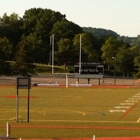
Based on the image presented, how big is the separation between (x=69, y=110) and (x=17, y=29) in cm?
Result: 9050

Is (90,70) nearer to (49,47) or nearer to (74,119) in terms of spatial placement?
(74,119)

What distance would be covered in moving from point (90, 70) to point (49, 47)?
46808 millimetres

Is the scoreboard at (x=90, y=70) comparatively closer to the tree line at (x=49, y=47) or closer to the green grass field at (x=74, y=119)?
the tree line at (x=49, y=47)

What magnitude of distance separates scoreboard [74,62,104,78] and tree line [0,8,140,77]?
14.8 m

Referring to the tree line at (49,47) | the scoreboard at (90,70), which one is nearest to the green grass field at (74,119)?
the scoreboard at (90,70)

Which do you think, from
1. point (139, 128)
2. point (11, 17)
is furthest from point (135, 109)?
point (11, 17)

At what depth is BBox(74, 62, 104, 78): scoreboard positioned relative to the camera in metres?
62.2

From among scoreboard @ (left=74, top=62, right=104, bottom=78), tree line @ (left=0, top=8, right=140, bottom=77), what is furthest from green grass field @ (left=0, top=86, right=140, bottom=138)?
tree line @ (left=0, top=8, right=140, bottom=77)

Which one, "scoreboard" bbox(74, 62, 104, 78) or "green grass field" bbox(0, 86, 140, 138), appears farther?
"scoreboard" bbox(74, 62, 104, 78)

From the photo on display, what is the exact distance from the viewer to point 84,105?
1375 inches

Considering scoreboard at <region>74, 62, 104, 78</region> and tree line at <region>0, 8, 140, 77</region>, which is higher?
tree line at <region>0, 8, 140, 77</region>

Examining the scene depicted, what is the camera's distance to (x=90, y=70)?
62719 mm

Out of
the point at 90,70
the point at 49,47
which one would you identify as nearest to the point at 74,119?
the point at 90,70

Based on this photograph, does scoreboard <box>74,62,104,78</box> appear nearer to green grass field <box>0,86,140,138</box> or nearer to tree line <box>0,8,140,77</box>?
tree line <box>0,8,140,77</box>
